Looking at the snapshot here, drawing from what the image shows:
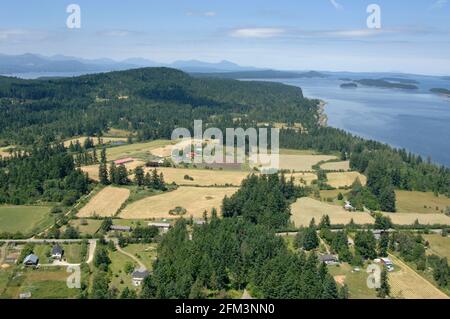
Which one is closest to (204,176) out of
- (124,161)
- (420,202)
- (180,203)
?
(180,203)

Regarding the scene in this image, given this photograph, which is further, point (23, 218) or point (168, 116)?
point (168, 116)

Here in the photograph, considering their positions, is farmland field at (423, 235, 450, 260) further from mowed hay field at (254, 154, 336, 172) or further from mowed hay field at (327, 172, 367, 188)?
mowed hay field at (254, 154, 336, 172)

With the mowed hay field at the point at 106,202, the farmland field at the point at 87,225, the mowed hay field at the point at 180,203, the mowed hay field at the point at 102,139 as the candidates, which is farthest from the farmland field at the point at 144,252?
the mowed hay field at the point at 102,139

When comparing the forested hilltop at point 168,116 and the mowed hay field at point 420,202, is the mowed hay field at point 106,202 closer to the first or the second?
the forested hilltop at point 168,116

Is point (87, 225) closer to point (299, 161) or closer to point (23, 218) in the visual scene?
point (23, 218)

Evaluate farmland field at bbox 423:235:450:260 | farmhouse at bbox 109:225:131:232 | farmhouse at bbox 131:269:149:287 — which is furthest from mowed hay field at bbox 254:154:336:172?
farmhouse at bbox 131:269:149:287
